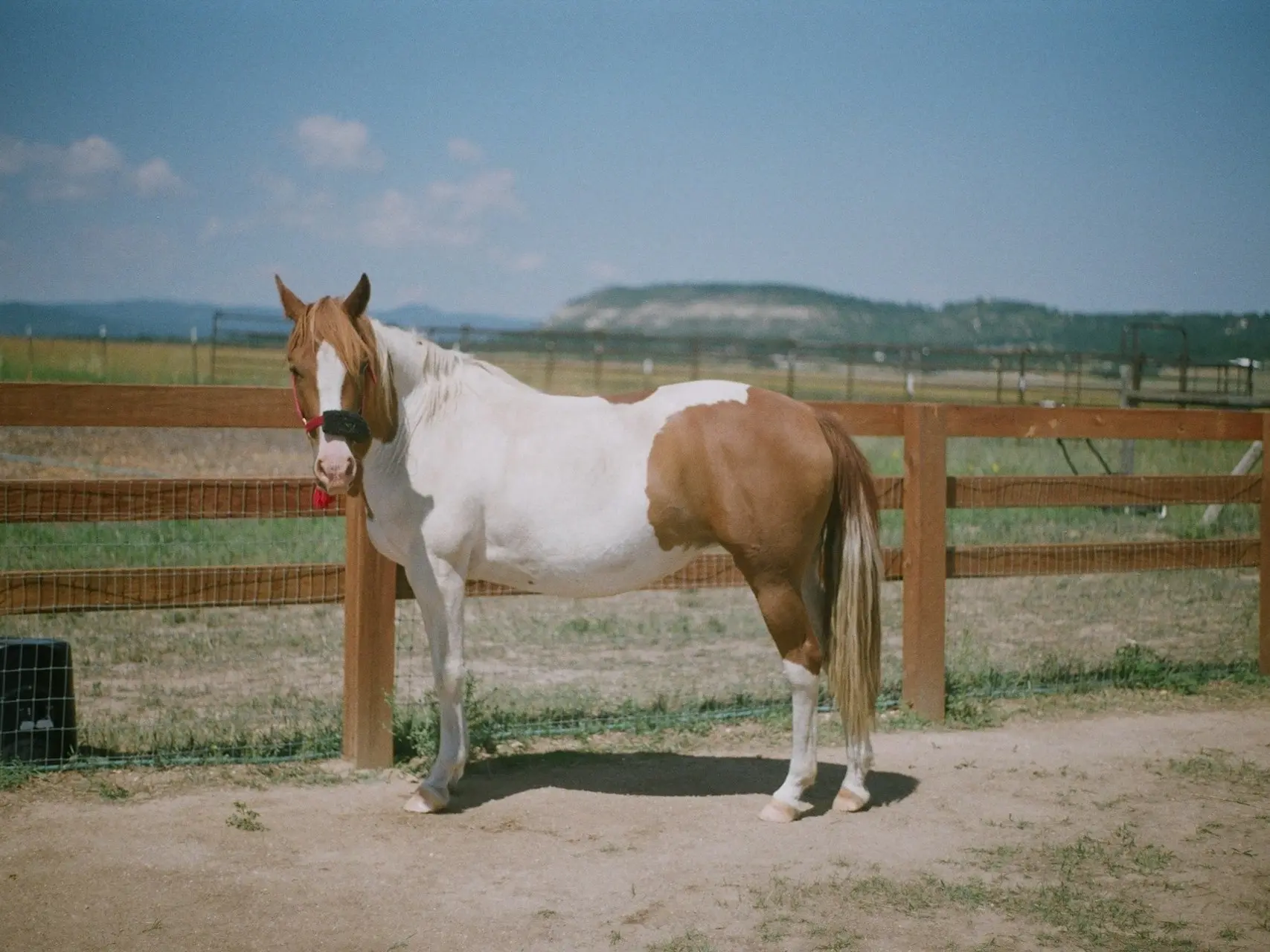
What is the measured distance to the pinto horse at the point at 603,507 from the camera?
4.63 metres

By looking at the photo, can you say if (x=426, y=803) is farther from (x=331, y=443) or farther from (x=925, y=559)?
(x=925, y=559)

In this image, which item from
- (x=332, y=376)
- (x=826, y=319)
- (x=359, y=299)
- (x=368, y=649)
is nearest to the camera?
(x=332, y=376)

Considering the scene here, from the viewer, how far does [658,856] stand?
4.15 meters

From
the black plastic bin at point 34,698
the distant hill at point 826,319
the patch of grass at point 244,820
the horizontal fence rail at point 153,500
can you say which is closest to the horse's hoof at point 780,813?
the patch of grass at point 244,820

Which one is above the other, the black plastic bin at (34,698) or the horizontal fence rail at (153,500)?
the horizontal fence rail at (153,500)

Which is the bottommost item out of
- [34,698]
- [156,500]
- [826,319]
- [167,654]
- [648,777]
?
[648,777]

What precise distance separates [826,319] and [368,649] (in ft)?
516

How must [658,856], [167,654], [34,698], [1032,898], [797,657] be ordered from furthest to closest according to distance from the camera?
[167,654] < [34,698] < [797,657] < [658,856] < [1032,898]

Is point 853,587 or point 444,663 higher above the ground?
point 853,587

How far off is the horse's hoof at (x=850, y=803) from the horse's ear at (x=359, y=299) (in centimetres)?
267

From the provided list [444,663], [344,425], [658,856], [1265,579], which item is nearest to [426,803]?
[444,663]

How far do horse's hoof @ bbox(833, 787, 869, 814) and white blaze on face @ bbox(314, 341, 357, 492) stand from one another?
2294 millimetres

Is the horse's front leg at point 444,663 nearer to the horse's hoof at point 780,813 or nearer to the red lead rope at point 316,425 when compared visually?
the red lead rope at point 316,425

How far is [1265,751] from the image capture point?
5.50 metres
